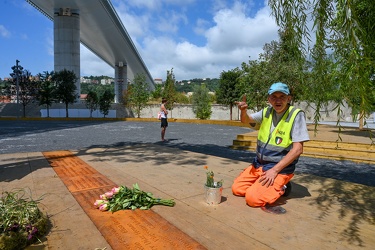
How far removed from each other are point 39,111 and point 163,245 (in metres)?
37.7

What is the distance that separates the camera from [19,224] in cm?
251

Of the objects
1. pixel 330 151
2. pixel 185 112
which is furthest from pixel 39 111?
pixel 330 151

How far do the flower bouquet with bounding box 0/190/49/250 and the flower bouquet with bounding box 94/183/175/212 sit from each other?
2.43ft

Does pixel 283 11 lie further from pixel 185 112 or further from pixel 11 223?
pixel 185 112

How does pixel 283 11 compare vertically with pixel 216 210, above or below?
above

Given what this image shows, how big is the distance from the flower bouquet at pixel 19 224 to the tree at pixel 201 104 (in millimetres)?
29982

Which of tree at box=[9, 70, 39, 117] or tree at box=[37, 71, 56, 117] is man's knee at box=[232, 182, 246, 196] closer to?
tree at box=[37, 71, 56, 117]

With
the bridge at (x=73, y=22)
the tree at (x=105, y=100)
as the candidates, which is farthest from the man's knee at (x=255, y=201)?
the bridge at (x=73, y=22)

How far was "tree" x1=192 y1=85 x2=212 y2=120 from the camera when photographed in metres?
32.5

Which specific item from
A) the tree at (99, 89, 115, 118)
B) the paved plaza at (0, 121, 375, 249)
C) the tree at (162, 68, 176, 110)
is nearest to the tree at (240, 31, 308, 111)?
the paved plaza at (0, 121, 375, 249)

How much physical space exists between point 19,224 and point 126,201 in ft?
4.04

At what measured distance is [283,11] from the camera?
2578 millimetres

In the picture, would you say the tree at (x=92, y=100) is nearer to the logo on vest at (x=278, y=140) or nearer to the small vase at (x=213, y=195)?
the small vase at (x=213, y=195)

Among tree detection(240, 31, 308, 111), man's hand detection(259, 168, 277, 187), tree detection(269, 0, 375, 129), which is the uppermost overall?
tree detection(240, 31, 308, 111)
